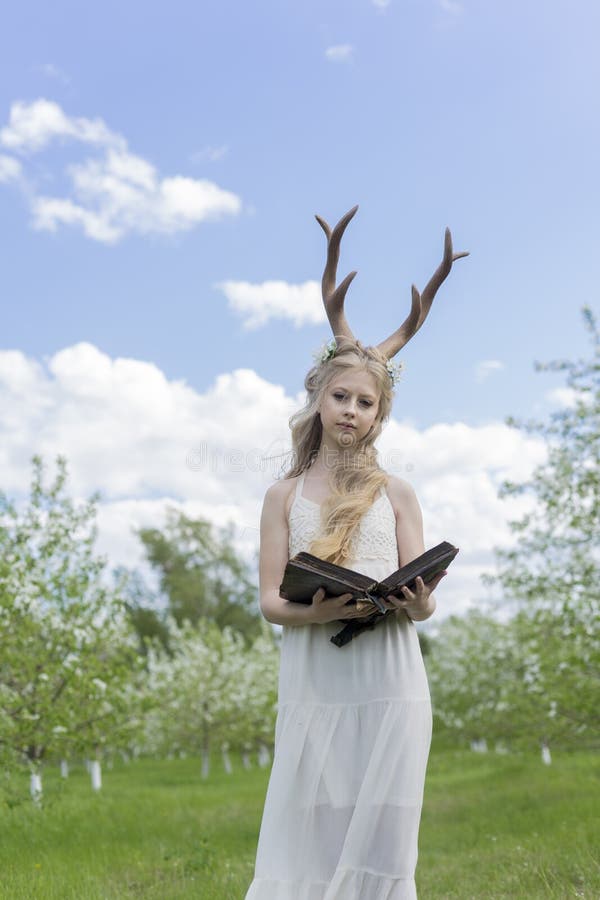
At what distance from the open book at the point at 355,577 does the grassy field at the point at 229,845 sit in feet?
9.98

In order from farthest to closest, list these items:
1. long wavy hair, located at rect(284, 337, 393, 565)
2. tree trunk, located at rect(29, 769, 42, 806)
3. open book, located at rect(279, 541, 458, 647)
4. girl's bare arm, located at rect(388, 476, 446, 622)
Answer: tree trunk, located at rect(29, 769, 42, 806)
girl's bare arm, located at rect(388, 476, 446, 622)
long wavy hair, located at rect(284, 337, 393, 565)
open book, located at rect(279, 541, 458, 647)

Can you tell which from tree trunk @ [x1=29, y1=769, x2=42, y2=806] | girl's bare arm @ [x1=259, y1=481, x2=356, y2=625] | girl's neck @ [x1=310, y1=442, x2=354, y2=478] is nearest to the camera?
girl's bare arm @ [x1=259, y1=481, x2=356, y2=625]

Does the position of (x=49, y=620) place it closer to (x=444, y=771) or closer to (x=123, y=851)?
(x=123, y=851)

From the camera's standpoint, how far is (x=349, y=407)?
3.69 metres

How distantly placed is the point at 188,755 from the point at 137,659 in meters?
26.2

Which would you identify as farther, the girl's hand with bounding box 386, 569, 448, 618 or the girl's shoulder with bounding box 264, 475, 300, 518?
the girl's shoulder with bounding box 264, 475, 300, 518

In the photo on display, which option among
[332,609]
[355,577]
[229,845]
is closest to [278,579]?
[332,609]

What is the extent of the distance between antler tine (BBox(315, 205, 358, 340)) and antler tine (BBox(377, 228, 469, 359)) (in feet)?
0.62

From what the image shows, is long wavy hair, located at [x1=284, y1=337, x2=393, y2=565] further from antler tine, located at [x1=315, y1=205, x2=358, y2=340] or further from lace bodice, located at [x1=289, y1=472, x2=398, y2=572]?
antler tine, located at [x1=315, y1=205, x2=358, y2=340]

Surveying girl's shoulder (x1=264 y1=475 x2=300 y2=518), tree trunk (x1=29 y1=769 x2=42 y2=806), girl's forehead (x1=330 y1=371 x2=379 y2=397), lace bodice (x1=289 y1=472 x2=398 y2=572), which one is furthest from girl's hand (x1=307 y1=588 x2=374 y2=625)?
tree trunk (x1=29 y1=769 x2=42 y2=806)

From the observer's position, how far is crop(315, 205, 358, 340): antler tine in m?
4.13

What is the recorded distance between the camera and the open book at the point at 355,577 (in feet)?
10.1

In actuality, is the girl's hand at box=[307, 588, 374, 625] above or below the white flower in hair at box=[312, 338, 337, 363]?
below

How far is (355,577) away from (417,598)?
0.27m
